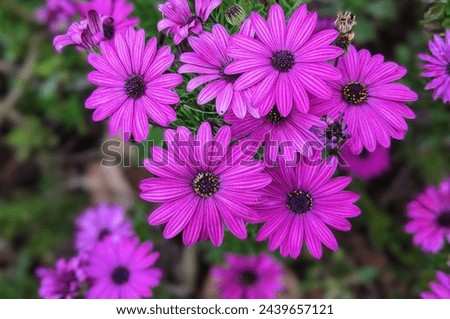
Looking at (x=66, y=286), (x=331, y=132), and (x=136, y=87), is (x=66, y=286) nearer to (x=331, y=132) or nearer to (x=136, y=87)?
(x=136, y=87)

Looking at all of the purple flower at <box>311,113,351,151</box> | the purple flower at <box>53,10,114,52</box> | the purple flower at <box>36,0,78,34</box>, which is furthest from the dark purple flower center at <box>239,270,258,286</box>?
the purple flower at <box>36,0,78,34</box>

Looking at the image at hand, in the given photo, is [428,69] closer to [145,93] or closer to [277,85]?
[277,85]

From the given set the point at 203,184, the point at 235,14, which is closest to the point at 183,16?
the point at 235,14

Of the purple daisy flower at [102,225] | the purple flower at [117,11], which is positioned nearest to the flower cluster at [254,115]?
the purple flower at [117,11]

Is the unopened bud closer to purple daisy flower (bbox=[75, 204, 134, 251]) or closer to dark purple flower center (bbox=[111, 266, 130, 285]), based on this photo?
dark purple flower center (bbox=[111, 266, 130, 285])

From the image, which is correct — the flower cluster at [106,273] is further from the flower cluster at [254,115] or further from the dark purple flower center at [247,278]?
the flower cluster at [254,115]

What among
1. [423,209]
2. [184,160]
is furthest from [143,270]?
[423,209]

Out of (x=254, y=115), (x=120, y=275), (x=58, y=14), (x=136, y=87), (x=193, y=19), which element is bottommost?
(x=120, y=275)
